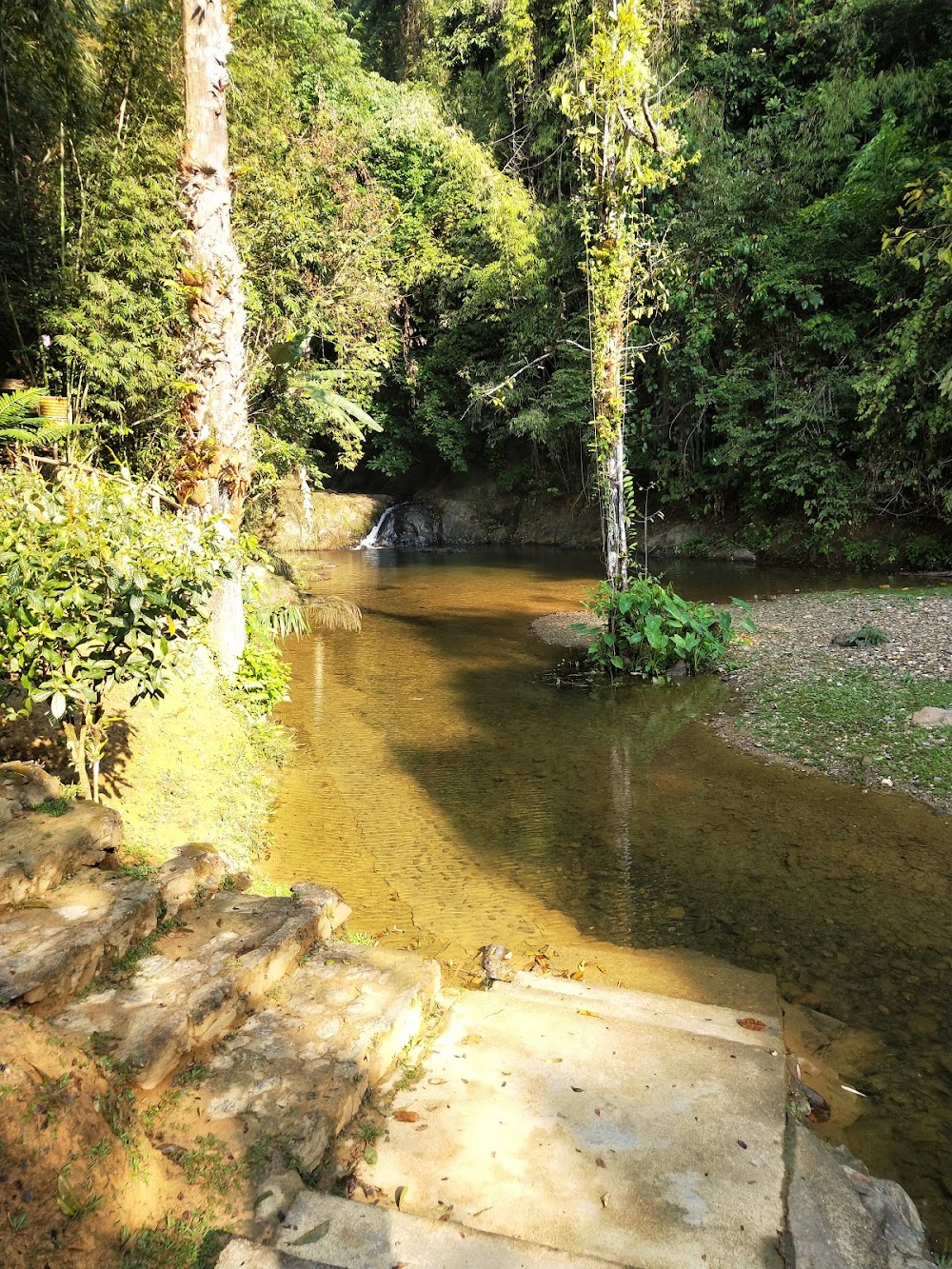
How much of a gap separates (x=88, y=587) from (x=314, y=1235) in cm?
294

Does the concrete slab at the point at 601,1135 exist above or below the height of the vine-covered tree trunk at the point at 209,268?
below

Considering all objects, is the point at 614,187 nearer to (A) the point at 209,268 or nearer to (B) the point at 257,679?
(A) the point at 209,268

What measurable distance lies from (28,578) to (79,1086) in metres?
2.38

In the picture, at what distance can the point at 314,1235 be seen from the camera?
77.0 inches

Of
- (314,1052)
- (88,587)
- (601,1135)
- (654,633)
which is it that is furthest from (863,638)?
(314,1052)

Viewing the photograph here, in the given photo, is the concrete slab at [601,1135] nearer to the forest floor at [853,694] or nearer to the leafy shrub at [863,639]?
the forest floor at [853,694]

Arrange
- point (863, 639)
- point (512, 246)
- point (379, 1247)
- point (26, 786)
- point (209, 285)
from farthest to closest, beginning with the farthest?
point (512, 246) < point (863, 639) < point (209, 285) < point (26, 786) < point (379, 1247)

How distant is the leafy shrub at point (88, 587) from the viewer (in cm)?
371

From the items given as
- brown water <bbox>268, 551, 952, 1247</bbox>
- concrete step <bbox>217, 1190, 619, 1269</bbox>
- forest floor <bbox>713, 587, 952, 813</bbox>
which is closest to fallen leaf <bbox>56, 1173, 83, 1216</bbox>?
concrete step <bbox>217, 1190, 619, 1269</bbox>

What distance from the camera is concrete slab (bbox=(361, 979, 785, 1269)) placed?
206cm

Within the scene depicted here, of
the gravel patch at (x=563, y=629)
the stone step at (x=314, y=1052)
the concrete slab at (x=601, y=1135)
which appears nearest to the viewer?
the concrete slab at (x=601, y=1135)

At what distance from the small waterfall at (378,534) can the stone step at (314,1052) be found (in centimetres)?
2175

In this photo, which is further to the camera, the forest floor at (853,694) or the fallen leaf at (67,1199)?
the forest floor at (853,694)

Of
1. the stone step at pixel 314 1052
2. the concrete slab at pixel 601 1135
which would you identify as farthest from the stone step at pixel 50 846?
the concrete slab at pixel 601 1135
